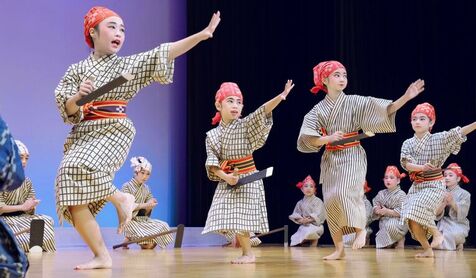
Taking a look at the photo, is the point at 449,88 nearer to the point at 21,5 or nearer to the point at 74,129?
the point at 21,5

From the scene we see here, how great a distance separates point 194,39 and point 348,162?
1739 mm

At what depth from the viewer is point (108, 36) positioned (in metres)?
3.56

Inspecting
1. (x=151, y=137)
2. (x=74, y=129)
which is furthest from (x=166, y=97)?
(x=74, y=129)

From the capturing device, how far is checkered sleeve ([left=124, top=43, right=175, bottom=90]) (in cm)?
346

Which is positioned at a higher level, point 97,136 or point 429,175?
point 97,136

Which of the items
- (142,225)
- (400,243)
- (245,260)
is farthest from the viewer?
(400,243)

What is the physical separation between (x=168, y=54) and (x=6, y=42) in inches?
178

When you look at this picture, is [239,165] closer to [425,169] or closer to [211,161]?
→ [211,161]

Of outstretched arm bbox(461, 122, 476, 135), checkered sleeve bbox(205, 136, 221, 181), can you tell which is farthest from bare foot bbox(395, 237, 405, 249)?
checkered sleeve bbox(205, 136, 221, 181)

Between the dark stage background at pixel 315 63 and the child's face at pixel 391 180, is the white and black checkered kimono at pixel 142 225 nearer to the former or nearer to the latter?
the dark stage background at pixel 315 63

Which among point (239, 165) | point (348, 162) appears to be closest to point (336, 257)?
point (348, 162)

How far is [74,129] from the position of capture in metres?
3.47

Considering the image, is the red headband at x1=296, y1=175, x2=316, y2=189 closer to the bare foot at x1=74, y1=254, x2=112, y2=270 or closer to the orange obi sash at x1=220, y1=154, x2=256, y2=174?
the orange obi sash at x1=220, y1=154, x2=256, y2=174

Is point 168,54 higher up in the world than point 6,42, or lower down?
lower down
